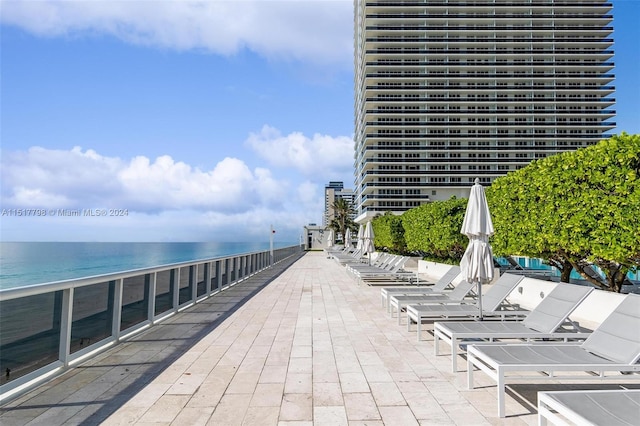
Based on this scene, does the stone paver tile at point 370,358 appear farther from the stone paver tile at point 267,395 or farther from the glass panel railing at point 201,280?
the glass panel railing at point 201,280

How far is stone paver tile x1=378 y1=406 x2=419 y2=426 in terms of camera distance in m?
3.18

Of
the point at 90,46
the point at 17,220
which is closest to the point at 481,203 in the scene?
the point at 90,46

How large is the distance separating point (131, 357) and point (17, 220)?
41.0 feet

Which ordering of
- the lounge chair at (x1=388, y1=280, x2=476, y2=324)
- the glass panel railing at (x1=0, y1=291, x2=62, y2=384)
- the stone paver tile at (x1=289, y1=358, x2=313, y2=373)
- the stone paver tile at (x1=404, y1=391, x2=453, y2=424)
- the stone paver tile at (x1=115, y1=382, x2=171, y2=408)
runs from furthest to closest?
→ the lounge chair at (x1=388, y1=280, x2=476, y2=324) → the stone paver tile at (x1=289, y1=358, x2=313, y2=373) → the glass panel railing at (x1=0, y1=291, x2=62, y2=384) → the stone paver tile at (x1=115, y1=382, x2=171, y2=408) → the stone paver tile at (x1=404, y1=391, x2=453, y2=424)

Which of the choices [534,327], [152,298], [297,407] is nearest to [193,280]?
[152,298]

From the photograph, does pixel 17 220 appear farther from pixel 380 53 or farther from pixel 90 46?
pixel 380 53

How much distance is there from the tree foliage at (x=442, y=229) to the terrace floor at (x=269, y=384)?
8.75m

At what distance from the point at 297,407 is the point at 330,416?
340 mm

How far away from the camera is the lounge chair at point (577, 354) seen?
3.34m

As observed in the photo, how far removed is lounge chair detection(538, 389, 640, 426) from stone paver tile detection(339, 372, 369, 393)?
165cm

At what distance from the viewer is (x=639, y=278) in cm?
1120

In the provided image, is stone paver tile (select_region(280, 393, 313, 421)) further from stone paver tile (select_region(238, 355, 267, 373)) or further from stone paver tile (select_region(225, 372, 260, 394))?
stone paver tile (select_region(238, 355, 267, 373))

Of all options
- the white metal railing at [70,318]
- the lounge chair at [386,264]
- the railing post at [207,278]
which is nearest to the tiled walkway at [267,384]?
the white metal railing at [70,318]

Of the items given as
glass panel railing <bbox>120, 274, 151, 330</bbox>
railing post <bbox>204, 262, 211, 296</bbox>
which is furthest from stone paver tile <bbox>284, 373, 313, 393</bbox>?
railing post <bbox>204, 262, 211, 296</bbox>
